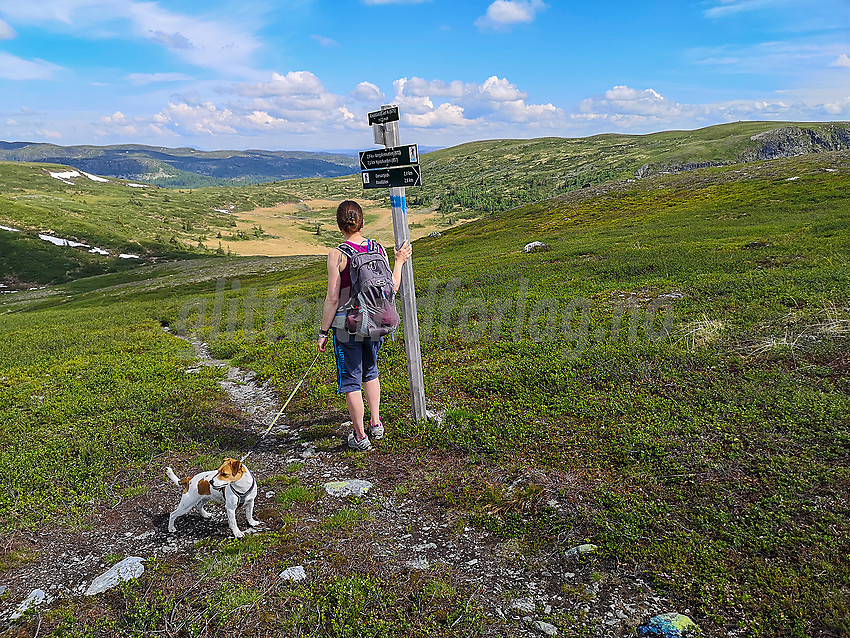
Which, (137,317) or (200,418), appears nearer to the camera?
(200,418)

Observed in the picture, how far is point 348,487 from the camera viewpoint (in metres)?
7.79

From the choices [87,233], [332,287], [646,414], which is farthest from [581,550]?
[87,233]

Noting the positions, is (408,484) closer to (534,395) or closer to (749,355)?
(534,395)

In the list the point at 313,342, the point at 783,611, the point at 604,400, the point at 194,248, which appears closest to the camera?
the point at 783,611

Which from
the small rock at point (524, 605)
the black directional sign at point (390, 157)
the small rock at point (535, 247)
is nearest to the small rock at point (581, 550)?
the small rock at point (524, 605)

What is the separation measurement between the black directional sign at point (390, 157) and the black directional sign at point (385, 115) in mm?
465

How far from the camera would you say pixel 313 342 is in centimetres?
1736

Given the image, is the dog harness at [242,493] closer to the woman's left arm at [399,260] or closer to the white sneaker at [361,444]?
the white sneaker at [361,444]

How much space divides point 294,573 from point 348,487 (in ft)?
6.69

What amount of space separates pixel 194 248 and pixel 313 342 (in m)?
133

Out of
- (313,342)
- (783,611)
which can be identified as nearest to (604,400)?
(783,611)

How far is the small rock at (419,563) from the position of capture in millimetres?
5961

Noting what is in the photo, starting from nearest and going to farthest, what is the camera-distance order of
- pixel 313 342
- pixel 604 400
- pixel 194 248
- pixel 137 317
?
pixel 604 400 < pixel 313 342 < pixel 137 317 < pixel 194 248

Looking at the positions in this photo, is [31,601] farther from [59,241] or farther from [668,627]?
[59,241]
